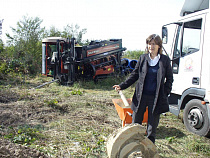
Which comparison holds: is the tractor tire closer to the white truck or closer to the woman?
the woman

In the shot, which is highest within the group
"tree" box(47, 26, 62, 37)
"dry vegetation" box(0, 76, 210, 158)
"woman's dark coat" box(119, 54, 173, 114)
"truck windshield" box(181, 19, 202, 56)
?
"tree" box(47, 26, 62, 37)

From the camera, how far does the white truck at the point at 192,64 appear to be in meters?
4.06

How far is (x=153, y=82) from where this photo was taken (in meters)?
2.91

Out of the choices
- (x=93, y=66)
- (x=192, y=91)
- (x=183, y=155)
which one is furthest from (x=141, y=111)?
(x=93, y=66)

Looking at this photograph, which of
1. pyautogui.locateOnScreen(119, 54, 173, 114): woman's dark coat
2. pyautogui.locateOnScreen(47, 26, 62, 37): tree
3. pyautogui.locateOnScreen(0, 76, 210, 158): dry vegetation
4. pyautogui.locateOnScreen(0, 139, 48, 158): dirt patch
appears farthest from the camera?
pyautogui.locateOnScreen(47, 26, 62, 37): tree

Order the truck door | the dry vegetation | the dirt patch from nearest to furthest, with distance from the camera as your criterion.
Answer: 1. the dirt patch
2. the dry vegetation
3. the truck door

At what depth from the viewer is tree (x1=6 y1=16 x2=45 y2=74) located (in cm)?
1458

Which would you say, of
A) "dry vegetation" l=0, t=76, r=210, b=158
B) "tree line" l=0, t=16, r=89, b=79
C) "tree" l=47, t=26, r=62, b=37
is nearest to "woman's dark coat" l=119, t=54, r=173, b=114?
"dry vegetation" l=0, t=76, r=210, b=158

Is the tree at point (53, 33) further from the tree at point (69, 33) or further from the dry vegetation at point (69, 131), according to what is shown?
the dry vegetation at point (69, 131)

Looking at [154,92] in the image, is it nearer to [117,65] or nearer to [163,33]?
[163,33]

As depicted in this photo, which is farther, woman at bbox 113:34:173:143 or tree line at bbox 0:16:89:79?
tree line at bbox 0:16:89:79

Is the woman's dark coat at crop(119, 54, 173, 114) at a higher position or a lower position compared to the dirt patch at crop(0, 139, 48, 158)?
higher

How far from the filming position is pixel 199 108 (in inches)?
163

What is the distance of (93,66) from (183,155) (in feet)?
23.3
